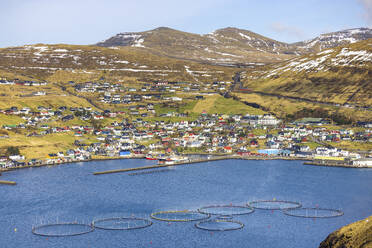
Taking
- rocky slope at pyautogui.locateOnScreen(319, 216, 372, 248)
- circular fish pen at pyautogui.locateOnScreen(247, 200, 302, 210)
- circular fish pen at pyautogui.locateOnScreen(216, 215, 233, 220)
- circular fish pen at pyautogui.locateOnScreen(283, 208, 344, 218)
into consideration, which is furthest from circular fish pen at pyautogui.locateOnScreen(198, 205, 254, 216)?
rocky slope at pyautogui.locateOnScreen(319, 216, 372, 248)

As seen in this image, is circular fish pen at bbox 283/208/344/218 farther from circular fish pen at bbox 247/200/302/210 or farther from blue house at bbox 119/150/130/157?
blue house at bbox 119/150/130/157

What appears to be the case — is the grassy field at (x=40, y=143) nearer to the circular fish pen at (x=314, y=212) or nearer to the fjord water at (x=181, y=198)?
the fjord water at (x=181, y=198)

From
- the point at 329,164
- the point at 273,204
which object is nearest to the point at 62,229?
the point at 273,204

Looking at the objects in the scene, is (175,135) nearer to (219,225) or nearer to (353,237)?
(219,225)

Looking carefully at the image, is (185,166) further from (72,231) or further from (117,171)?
(72,231)

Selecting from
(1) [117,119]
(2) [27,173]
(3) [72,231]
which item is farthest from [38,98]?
(3) [72,231]
